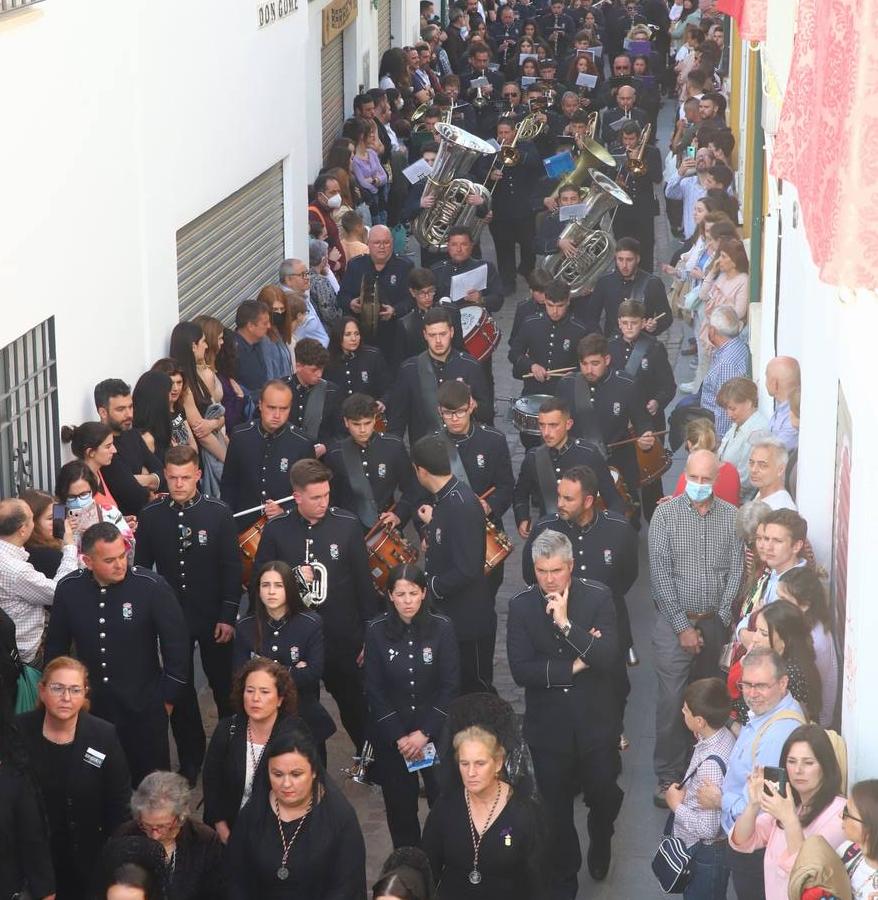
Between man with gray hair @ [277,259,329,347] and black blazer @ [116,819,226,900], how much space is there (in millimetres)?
6694

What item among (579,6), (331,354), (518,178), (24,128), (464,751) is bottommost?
(579,6)

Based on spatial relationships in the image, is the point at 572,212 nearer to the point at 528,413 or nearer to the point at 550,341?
the point at 550,341

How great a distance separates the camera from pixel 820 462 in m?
8.63

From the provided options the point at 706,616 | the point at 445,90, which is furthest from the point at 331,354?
the point at 445,90

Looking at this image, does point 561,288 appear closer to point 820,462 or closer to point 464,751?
point 820,462

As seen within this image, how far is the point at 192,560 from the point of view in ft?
29.6

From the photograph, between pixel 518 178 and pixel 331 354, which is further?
pixel 518 178

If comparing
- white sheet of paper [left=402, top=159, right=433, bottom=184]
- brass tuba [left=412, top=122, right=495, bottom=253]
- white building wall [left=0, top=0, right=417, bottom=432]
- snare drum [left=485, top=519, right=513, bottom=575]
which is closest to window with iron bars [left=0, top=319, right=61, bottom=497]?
white building wall [left=0, top=0, right=417, bottom=432]

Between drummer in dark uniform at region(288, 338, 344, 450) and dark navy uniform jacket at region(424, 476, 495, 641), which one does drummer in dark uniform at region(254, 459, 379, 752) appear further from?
drummer in dark uniform at region(288, 338, 344, 450)

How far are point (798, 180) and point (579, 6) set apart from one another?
25847mm

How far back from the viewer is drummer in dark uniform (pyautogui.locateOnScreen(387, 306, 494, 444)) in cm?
1133

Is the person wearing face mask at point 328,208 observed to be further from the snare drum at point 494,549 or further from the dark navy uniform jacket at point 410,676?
the dark navy uniform jacket at point 410,676

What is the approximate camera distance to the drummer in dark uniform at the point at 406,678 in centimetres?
791

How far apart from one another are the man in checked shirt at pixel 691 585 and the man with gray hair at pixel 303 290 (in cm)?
496
